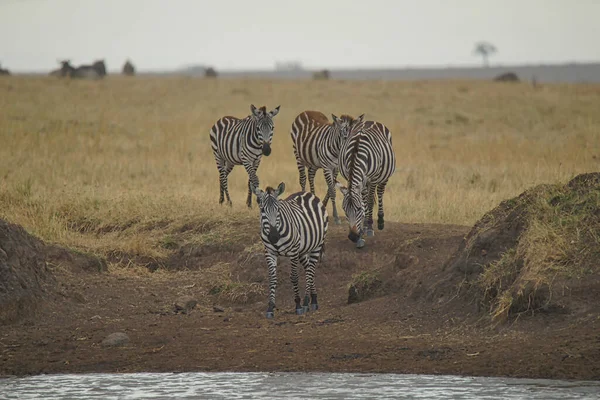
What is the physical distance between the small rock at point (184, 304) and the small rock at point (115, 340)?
1.48m

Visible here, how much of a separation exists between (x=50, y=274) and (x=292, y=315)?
2796mm

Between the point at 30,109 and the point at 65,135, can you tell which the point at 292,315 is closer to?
the point at 65,135

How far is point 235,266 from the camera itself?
11977 millimetres

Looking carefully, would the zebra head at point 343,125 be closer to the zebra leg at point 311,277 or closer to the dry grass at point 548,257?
the zebra leg at point 311,277

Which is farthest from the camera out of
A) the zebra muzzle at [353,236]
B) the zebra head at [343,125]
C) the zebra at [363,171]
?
the zebra head at [343,125]

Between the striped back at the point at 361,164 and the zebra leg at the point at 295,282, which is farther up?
the striped back at the point at 361,164

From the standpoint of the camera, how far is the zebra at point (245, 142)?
593 inches

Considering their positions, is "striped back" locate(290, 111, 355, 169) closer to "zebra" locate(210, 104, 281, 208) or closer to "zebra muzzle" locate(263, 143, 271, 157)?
"zebra" locate(210, 104, 281, 208)

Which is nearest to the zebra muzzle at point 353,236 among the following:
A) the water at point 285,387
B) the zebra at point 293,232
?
the zebra at point 293,232

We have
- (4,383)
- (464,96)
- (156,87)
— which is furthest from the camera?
(156,87)

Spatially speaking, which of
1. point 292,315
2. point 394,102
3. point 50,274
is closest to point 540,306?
point 292,315

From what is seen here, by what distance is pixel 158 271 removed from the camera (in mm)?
12227

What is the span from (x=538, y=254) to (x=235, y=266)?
4399 millimetres

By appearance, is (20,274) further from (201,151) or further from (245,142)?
(201,151)
